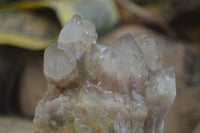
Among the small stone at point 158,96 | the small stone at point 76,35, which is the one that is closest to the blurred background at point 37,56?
the small stone at point 158,96

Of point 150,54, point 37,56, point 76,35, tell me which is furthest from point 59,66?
point 37,56

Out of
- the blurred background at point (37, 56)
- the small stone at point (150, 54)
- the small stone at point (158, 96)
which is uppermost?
the small stone at point (150, 54)

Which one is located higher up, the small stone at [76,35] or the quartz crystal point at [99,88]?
the small stone at [76,35]

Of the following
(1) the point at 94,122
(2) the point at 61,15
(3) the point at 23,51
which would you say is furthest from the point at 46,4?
(1) the point at 94,122

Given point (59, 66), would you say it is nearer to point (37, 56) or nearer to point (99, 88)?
point (99, 88)

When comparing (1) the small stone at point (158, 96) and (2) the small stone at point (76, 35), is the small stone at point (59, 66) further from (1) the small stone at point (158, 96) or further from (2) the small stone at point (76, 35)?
(1) the small stone at point (158, 96)

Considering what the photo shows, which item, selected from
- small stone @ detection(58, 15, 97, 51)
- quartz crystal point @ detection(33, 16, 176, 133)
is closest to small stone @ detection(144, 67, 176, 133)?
quartz crystal point @ detection(33, 16, 176, 133)

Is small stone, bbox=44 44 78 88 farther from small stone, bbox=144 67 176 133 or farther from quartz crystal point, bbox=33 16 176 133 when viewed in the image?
small stone, bbox=144 67 176 133

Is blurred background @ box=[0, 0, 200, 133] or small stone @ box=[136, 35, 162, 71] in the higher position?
small stone @ box=[136, 35, 162, 71]
